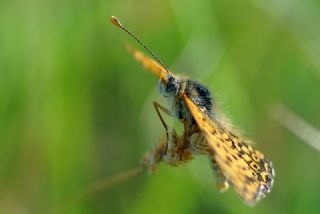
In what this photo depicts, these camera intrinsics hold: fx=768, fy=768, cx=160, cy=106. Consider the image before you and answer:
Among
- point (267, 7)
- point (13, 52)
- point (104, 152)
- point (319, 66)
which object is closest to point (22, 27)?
point (13, 52)

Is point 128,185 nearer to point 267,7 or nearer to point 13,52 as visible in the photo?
point 13,52

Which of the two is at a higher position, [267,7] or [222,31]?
[267,7]

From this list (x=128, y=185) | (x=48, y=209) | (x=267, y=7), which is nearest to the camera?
(x=48, y=209)

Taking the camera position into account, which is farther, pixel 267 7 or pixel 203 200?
pixel 267 7

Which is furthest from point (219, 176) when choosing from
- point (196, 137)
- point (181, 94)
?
point (181, 94)

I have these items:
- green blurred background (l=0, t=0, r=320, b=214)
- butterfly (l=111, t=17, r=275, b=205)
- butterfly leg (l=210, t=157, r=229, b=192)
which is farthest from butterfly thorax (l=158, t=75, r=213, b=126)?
green blurred background (l=0, t=0, r=320, b=214)

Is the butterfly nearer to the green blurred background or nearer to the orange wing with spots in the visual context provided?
the orange wing with spots

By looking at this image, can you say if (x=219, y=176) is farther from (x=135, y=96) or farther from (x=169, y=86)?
(x=135, y=96)
